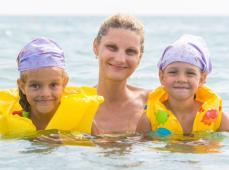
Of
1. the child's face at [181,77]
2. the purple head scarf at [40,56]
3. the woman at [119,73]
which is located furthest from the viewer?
the woman at [119,73]

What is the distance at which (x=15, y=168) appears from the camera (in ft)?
21.5

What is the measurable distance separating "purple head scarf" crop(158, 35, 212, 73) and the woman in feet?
1.22

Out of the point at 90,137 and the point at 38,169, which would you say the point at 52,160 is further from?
the point at 90,137

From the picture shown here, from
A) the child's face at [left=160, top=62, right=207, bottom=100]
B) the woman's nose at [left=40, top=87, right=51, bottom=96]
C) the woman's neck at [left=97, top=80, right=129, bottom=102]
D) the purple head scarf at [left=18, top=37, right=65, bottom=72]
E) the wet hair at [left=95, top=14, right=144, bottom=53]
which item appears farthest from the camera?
the woman's neck at [left=97, top=80, right=129, bottom=102]

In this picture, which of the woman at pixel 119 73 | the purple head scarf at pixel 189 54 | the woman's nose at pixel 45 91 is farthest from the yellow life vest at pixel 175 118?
the woman's nose at pixel 45 91

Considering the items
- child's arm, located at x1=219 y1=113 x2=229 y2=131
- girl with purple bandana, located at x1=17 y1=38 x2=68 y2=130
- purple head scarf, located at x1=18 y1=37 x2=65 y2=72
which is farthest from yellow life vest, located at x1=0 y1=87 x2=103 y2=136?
child's arm, located at x1=219 y1=113 x2=229 y2=131

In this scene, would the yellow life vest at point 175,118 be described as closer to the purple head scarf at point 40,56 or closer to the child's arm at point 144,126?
the child's arm at point 144,126

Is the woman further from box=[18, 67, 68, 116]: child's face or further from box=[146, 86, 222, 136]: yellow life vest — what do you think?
box=[18, 67, 68, 116]: child's face

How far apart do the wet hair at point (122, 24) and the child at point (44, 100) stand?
752 mm

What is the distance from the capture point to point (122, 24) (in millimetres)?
8023

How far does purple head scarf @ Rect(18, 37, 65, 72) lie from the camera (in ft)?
23.9

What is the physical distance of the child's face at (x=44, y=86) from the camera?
7.16 metres

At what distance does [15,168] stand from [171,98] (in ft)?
6.86

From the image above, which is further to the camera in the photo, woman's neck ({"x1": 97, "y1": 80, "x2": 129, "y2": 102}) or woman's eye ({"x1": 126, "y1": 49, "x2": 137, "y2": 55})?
woman's neck ({"x1": 97, "y1": 80, "x2": 129, "y2": 102})
